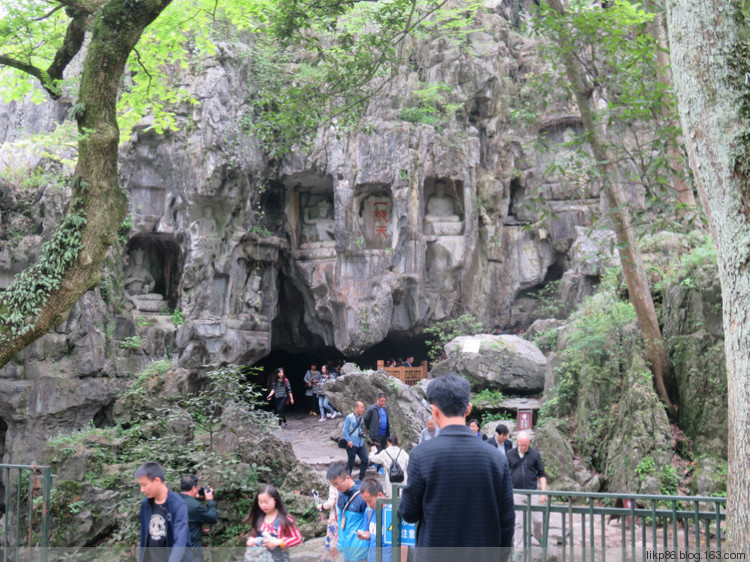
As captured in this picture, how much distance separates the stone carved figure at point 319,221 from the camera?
71.2 ft

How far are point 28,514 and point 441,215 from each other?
53.6 feet

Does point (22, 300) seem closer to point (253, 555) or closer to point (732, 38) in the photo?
point (253, 555)

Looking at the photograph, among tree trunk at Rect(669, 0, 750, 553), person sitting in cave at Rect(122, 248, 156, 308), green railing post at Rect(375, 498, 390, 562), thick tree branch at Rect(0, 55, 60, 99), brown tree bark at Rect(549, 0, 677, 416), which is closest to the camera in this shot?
tree trunk at Rect(669, 0, 750, 553)

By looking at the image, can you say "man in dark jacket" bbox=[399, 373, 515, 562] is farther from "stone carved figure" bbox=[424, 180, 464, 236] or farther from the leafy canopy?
"stone carved figure" bbox=[424, 180, 464, 236]

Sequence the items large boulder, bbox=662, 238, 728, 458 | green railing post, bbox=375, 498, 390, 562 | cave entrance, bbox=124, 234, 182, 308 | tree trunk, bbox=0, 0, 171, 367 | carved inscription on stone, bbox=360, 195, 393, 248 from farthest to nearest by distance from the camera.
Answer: carved inscription on stone, bbox=360, 195, 393, 248
cave entrance, bbox=124, 234, 182, 308
large boulder, bbox=662, 238, 728, 458
tree trunk, bbox=0, 0, 171, 367
green railing post, bbox=375, 498, 390, 562

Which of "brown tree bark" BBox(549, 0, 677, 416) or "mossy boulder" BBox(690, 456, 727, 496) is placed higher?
"brown tree bark" BBox(549, 0, 677, 416)

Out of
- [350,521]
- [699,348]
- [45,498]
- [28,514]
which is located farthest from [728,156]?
[28,514]

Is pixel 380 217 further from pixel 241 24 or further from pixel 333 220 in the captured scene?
pixel 241 24

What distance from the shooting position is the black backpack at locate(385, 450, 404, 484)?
630cm

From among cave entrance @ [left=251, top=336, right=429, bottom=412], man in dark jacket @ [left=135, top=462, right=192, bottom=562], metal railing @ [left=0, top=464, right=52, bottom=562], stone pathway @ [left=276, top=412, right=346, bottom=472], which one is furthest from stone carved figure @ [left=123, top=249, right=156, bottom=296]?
man in dark jacket @ [left=135, top=462, right=192, bottom=562]

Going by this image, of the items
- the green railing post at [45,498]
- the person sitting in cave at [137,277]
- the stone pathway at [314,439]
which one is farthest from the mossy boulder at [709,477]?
the person sitting in cave at [137,277]

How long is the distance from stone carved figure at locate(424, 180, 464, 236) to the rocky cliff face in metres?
0.05

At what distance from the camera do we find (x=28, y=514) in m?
6.61

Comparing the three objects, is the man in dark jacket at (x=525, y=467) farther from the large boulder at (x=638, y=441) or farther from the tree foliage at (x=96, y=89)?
the tree foliage at (x=96, y=89)
